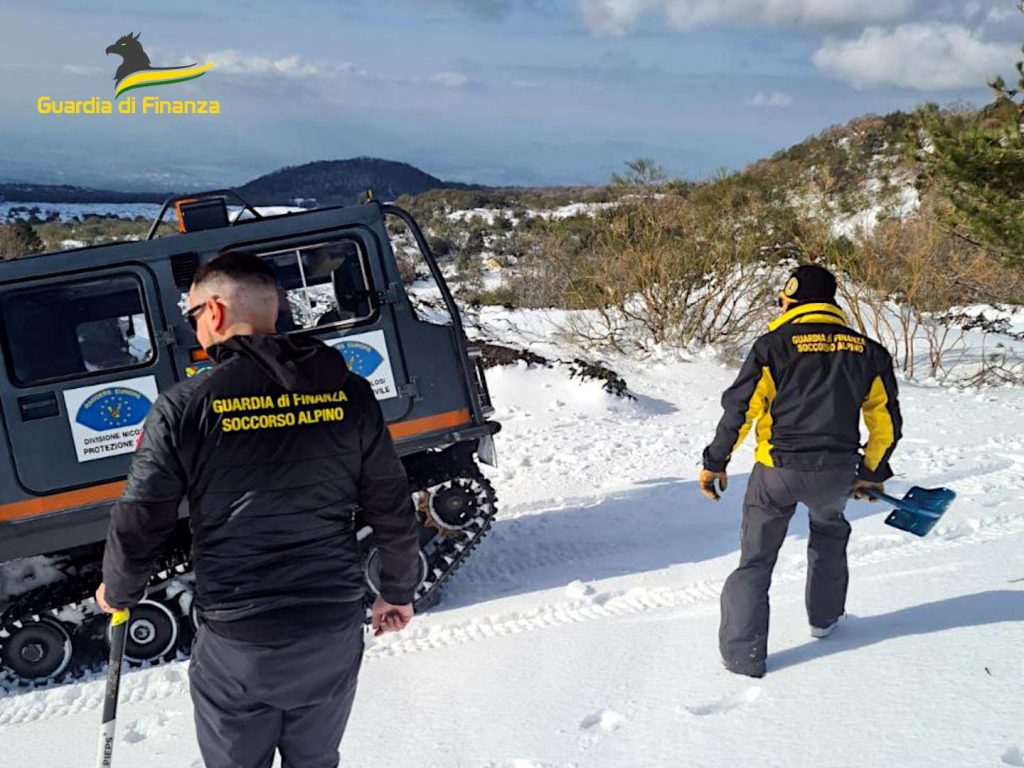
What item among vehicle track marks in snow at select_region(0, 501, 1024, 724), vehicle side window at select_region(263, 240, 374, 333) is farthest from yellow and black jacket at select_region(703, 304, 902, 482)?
vehicle side window at select_region(263, 240, 374, 333)

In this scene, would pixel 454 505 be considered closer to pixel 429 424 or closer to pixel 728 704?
pixel 429 424

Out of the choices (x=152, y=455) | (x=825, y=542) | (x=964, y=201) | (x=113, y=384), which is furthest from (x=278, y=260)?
(x=964, y=201)

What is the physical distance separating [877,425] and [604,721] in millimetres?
1776

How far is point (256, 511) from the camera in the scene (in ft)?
7.22

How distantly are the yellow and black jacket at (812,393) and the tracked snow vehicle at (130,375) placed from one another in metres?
2.05

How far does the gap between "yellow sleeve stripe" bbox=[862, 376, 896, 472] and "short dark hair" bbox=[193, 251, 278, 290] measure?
2.71 m

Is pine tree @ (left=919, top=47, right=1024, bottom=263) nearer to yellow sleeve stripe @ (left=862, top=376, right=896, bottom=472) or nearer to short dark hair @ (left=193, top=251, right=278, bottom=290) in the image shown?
yellow sleeve stripe @ (left=862, top=376, right=896, bottom=472)

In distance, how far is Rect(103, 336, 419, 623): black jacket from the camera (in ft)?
7.13

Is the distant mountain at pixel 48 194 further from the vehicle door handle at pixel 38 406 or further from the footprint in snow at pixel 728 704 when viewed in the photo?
the footprint in snow at pixel 728 704

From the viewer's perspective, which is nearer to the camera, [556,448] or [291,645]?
[291,645]

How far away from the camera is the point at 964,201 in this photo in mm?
10133

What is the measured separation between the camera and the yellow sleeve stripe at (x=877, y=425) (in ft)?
12.1

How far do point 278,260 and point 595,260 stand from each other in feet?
29.6

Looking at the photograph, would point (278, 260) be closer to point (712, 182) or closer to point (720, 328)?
point (720, 328)
